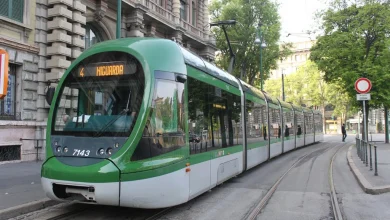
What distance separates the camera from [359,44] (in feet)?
80.5

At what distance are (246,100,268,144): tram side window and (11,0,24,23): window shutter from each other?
9504 mm

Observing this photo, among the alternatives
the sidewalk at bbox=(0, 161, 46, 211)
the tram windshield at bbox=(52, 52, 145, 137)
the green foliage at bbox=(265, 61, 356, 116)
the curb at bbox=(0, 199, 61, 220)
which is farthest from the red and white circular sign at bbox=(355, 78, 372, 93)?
the green foliage at bbox=(265, 61, 356, 116)

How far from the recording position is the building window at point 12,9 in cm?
1348

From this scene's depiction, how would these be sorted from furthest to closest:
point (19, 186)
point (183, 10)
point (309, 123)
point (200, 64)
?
point (183, 10), point (309, 123), point (19, 186), point (200, 64)

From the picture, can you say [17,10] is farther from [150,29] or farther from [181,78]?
[181,78]

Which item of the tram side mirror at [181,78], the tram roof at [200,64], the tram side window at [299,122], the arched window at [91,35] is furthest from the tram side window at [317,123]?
the tram side mirror at [181,78]

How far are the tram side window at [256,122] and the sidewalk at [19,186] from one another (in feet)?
20.3

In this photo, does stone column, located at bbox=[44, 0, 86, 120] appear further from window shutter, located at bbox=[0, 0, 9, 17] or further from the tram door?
the tram door

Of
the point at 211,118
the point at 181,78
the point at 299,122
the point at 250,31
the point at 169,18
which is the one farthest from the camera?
the point at 250,31

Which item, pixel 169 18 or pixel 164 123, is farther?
pixel 169 18

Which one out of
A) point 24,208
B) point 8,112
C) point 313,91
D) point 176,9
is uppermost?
point 176,9

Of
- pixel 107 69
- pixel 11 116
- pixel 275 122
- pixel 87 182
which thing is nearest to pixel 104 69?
pixel 107 69

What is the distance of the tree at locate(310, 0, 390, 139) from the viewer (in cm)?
2369

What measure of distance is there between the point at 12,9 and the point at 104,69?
33.0 feet
